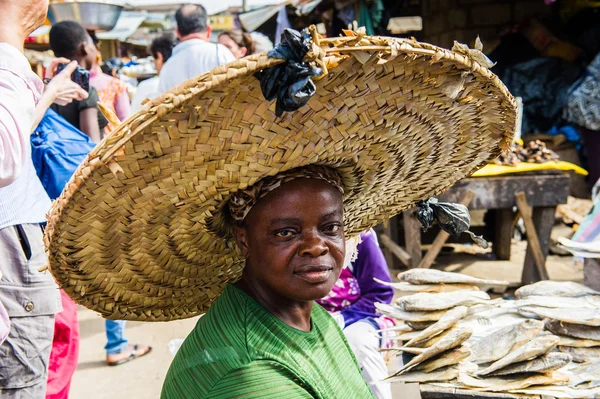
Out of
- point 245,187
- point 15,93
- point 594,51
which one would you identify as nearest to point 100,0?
point 15,93

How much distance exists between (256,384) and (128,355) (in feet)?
11.2

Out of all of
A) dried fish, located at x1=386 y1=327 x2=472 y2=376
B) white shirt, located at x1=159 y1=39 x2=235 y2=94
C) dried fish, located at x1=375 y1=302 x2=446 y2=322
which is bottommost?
dried fish, located at x1=375 y1=302 x2=446 y2=322

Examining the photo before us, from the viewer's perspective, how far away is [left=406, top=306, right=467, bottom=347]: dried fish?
7.93ft

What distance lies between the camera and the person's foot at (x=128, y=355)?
4.45 metres

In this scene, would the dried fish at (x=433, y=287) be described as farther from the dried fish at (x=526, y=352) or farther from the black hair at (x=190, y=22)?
the black hair at (x=190, y=22)

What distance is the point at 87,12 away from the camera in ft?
20.4

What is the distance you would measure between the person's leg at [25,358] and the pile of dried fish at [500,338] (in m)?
1.36

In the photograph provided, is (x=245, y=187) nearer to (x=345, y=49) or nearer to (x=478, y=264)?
(x=345, y=49)

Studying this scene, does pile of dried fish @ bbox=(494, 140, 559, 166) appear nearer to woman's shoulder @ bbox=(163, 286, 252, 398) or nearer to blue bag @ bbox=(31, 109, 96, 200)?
blue bag @ bbox=(31, 109, 96, 200)

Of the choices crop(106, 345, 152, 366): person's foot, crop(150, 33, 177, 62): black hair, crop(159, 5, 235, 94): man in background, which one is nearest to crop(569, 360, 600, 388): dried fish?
crop(159, 5, 235, 94): man in background

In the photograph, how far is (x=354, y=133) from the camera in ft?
4.85

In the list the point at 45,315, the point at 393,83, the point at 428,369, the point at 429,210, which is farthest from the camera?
the point at 45,315

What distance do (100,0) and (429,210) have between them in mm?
5225

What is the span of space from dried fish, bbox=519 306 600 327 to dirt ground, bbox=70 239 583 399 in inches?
55.5
